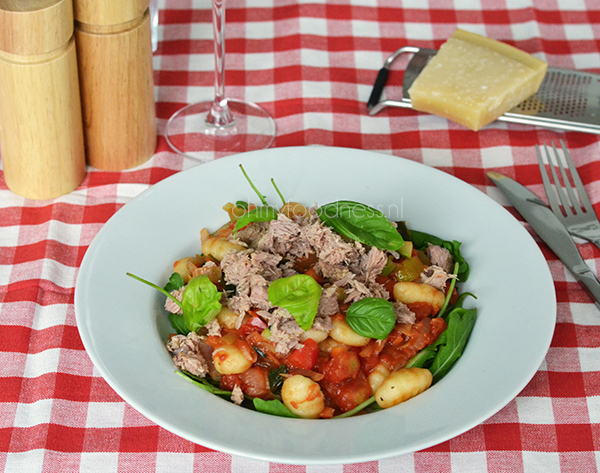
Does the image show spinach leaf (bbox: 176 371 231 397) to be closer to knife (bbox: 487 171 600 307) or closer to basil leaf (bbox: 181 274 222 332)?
basil leaf (bbox: 181 274 222 332)

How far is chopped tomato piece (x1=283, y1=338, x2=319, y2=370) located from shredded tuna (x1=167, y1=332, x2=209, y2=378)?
227 mm

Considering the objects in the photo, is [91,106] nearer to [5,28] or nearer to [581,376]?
[5,28]

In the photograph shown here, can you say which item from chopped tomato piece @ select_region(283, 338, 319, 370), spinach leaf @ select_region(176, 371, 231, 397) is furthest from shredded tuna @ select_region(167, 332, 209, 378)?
chopped tomato piece @ select_region(283, 338, 319, 370)

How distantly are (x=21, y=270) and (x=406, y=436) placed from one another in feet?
4.63

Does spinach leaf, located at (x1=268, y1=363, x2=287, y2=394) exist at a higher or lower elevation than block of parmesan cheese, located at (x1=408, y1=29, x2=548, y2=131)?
lower

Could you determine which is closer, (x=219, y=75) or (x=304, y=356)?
(x=304, y=356)

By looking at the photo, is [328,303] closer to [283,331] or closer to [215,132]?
[283,331]

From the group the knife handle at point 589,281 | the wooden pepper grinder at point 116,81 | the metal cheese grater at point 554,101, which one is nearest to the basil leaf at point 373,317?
the knife handle at point 589,281

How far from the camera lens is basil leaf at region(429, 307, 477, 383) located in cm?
180

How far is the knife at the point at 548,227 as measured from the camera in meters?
2.21

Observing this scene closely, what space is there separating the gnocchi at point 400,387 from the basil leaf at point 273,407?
226mm

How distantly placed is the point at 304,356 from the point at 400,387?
264 millimetres

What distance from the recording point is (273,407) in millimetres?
1680

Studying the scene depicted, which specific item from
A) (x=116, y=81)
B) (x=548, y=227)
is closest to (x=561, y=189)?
(x=548, y=227)
